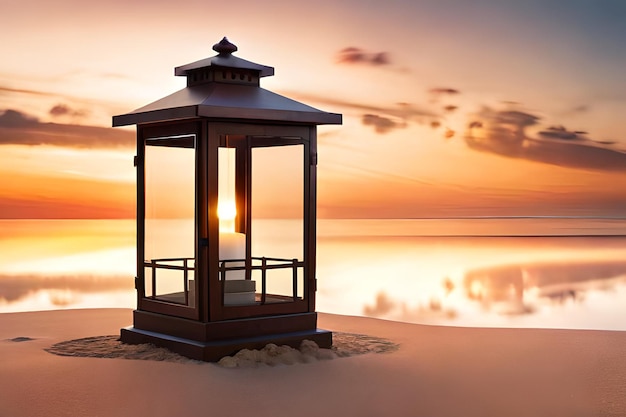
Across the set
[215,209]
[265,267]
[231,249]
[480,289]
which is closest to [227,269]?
[231,249]

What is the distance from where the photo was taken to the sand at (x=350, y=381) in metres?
5.91

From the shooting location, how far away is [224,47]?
7914mm

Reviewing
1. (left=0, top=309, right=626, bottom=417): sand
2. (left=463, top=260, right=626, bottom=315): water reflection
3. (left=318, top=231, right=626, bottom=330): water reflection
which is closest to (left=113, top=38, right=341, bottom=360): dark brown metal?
(left=0, top=309, right=626, bottom=417): sand

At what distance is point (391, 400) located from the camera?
6.14 metres

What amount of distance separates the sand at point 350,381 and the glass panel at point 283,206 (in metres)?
0.84

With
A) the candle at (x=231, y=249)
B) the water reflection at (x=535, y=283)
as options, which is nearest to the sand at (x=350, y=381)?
the candle at (x=231, y=249)

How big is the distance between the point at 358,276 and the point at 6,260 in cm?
1175

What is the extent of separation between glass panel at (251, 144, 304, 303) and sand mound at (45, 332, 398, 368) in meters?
0.58

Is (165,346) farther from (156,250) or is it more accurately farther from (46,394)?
(46,394)

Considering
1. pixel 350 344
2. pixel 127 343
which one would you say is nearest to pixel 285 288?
pixel 350 344

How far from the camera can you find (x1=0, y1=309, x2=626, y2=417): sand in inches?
233

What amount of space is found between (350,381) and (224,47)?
319 cm

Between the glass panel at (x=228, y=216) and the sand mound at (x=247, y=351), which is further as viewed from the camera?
the glass panel at (x=228, y=216)

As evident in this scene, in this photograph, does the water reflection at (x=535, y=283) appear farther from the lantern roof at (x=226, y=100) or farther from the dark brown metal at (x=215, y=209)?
the lantern roof at (x=226, y=100)
